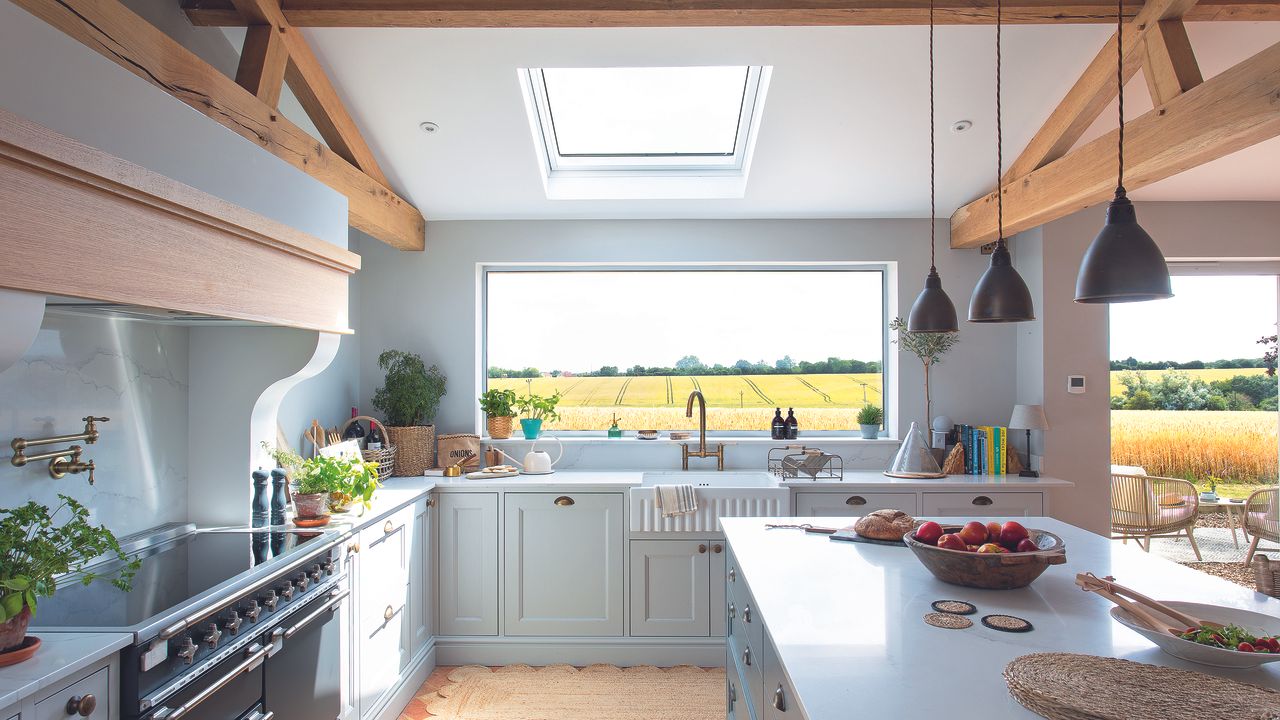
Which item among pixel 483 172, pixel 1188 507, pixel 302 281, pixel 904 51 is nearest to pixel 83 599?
pixel 302 281

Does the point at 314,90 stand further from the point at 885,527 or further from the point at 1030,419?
the point at 1030,419

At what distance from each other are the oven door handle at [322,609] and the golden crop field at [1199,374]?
4568 mm

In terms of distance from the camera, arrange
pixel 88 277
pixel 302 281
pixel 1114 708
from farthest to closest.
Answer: pixel 302 281
pixel 88 277
pixel 1114 708

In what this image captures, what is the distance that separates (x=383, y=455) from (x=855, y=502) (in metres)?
2.62

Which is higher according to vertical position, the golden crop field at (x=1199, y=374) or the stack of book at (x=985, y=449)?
the golden crop field at (x=1199, y=374)

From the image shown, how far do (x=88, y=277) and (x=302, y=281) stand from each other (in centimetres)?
99

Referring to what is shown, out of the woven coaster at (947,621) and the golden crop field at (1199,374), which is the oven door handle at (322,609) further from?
the golden crop field at (1199,374)

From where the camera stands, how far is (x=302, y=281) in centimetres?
252

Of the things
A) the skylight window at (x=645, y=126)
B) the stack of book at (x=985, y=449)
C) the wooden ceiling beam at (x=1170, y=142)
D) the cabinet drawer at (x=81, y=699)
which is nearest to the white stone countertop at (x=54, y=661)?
the cabinet drawer at (x=81, y=699)

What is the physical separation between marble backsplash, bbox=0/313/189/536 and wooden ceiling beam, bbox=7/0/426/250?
2.57 ft

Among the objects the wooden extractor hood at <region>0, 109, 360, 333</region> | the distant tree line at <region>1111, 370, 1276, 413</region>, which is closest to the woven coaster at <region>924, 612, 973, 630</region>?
the wooden extractor hood at <region>0, 109, 360, 333</region>

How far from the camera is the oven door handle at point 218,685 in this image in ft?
5.53

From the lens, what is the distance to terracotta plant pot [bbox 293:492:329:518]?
8.96 ft

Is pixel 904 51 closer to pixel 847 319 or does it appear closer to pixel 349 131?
pixel 847 319
